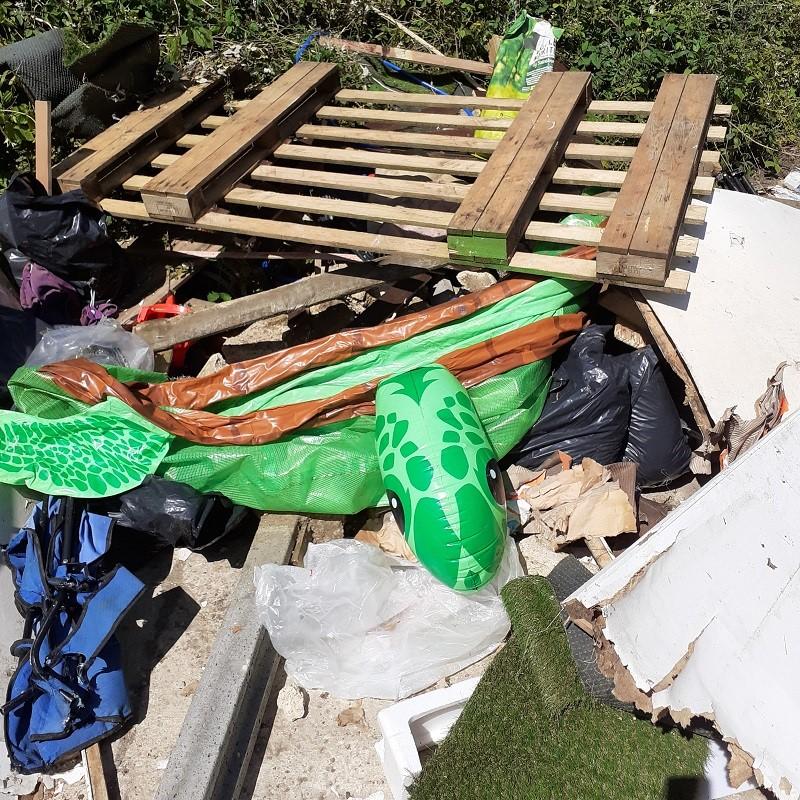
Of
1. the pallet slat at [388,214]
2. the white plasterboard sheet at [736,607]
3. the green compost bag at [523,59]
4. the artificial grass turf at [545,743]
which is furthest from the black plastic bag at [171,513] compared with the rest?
the green compost bag at [523,59]

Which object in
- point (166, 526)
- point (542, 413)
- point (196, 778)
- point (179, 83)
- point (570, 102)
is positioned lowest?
point (196, 778)

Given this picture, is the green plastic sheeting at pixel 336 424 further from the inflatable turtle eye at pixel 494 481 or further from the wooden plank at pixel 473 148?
the wooden plank at pixel 473 148

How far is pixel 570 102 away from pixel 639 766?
306 cm

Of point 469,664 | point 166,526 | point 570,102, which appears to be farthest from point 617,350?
point 166,526

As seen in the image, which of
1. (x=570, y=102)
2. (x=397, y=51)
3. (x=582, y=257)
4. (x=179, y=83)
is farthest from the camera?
(x=397, y=51)

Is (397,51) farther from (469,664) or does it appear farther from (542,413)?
(469,664)

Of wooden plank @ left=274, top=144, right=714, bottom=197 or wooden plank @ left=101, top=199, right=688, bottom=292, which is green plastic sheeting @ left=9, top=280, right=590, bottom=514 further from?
wooden plank @ left=274, top=144, right=714, bottom=197

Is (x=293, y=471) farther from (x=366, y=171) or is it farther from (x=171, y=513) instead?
(x=366, y=171)

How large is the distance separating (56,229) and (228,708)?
242 centimetres

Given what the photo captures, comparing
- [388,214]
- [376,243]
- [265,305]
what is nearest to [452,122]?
[388,214]

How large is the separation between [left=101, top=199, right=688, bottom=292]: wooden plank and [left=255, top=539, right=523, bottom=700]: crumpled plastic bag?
122 cm

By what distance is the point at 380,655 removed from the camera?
2.92m

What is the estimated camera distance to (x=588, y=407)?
3.44 meters

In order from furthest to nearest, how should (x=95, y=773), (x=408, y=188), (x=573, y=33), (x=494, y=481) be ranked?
1. (x=573, y=33)
2. (x=408, y=188)
3. (x=494, y=481)
4. (x=95, y=773)
